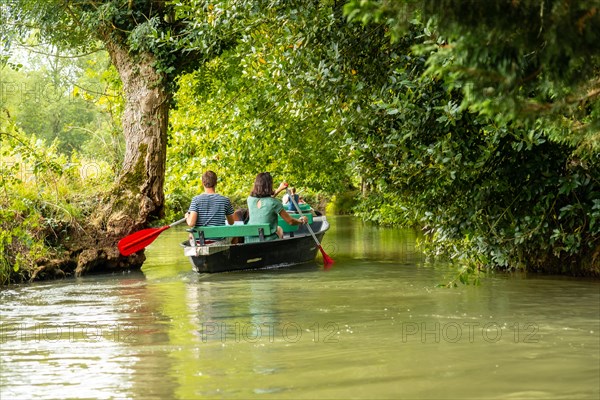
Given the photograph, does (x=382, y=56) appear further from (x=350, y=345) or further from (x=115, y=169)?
(x=115, y=169)

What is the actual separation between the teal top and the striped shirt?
681mm

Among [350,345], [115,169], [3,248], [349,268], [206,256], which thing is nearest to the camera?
[350,345]

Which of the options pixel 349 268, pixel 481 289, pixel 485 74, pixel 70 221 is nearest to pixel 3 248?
pixel 70 221

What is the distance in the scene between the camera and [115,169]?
1767 centimetres

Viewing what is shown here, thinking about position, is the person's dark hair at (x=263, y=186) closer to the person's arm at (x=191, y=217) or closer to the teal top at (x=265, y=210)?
the teal top at (x=265, y=210)

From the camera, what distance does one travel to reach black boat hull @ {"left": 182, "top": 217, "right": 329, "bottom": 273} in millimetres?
14461

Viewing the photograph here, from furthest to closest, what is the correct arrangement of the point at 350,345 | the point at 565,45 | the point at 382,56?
the point at 382,56 → the point at 350,345 → the point at 565,45

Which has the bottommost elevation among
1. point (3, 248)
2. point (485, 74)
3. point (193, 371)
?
point (193, 371)

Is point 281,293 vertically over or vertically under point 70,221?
under

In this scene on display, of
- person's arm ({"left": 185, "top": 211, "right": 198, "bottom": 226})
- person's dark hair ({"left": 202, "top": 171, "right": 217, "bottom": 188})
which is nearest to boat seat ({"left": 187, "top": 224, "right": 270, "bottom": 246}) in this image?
person's arm ({"left": 185, "top": 211, "right": 198, "bottom": 226})

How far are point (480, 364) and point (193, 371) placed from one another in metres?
2.15

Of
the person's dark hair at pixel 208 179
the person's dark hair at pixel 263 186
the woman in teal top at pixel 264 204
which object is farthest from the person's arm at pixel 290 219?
the person's dark hair at pixel 208 179

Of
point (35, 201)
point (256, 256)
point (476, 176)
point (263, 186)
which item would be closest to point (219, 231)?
point (256, 256)

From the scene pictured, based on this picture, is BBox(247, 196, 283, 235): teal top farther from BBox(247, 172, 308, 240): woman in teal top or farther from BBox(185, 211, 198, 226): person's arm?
BBox(185, 211, 198, 226): person's arm
